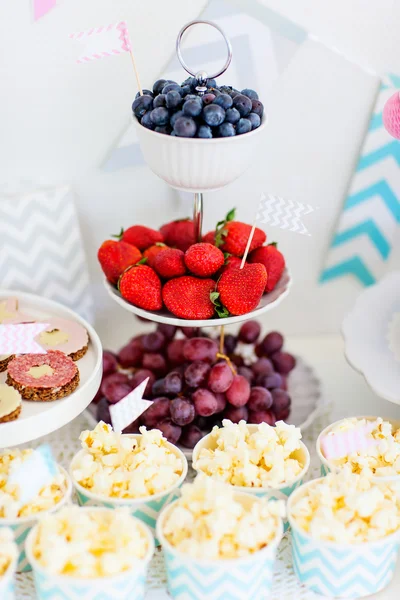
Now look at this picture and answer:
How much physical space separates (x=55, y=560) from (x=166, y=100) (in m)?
0.78

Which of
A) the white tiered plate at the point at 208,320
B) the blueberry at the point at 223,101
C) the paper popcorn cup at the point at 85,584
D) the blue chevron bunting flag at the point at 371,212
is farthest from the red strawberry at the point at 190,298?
the blue chevron bunting flag at the point at 371,212

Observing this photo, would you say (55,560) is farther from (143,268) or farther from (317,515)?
(143,268)

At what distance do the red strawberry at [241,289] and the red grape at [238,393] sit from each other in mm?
235

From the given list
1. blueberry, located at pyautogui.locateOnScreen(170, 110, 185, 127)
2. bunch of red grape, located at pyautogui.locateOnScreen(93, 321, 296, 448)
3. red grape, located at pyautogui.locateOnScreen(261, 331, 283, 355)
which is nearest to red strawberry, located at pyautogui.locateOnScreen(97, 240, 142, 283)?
bunch of red grape, located at pyautogui.locateOnScreen(93, 321, 296, 448)

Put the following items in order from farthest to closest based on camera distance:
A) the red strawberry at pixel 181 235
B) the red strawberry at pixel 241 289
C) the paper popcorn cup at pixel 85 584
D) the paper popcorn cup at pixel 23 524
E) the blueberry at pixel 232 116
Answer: the red strawberry at pixel 181 235 < the red strawberry at pixel 241 289 < the blueberry at pixel 232 116 < the paper popcorn cup at pixel 23 524 < the paper popcorn cup at pixel 85 584

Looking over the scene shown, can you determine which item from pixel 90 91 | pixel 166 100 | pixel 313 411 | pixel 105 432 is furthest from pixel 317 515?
pixel 90 91

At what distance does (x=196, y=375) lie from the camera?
1.41 meters

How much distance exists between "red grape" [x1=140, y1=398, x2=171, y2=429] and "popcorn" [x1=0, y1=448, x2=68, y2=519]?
1.03ft

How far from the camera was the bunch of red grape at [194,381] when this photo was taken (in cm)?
140

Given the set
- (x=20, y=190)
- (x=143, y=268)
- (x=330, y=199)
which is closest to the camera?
(x=143, y=268)

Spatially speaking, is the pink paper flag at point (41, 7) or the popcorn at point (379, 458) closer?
the popcorn at point (379, 458)

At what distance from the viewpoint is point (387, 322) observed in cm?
151

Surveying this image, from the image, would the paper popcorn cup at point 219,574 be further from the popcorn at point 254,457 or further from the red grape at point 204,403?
the red grape at point 204,403

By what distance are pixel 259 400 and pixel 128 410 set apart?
0.37 m
